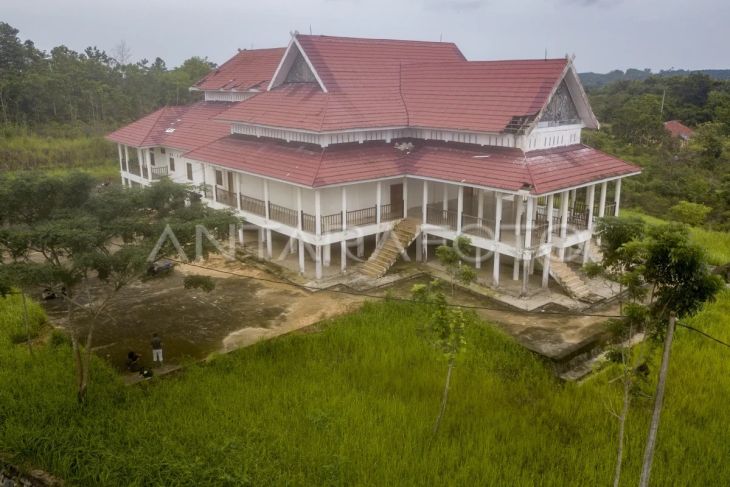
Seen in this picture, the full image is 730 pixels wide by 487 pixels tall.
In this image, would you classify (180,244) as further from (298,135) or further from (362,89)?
(362,89)

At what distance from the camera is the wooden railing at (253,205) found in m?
18.5

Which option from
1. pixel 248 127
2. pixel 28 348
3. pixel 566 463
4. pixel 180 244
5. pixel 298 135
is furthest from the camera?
pixel 248 127

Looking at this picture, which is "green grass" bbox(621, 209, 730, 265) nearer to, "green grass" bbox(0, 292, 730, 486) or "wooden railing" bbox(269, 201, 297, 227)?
"green grass" bbox(0, 292, 730, 486)

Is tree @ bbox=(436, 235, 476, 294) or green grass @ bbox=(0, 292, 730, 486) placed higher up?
tree @ bbox=(436, 235, 476, 294)

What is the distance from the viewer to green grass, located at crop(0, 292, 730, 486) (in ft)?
26.8

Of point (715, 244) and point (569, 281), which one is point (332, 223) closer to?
point (569, 281)

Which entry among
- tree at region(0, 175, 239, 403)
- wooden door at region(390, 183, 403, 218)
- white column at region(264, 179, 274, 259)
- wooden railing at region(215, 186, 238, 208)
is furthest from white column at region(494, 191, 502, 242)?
wooden railing at region(215, 186, 238, 208)

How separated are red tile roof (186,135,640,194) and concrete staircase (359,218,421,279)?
5.79 ft

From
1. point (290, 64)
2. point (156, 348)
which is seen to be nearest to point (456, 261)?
point (156, 348)

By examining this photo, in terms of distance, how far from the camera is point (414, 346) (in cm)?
1207

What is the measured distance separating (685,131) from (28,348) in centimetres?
4640

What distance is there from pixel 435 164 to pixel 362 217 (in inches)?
114

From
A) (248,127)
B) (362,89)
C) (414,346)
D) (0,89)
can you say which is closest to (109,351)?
(414,346)

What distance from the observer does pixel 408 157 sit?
1738 centimetres
